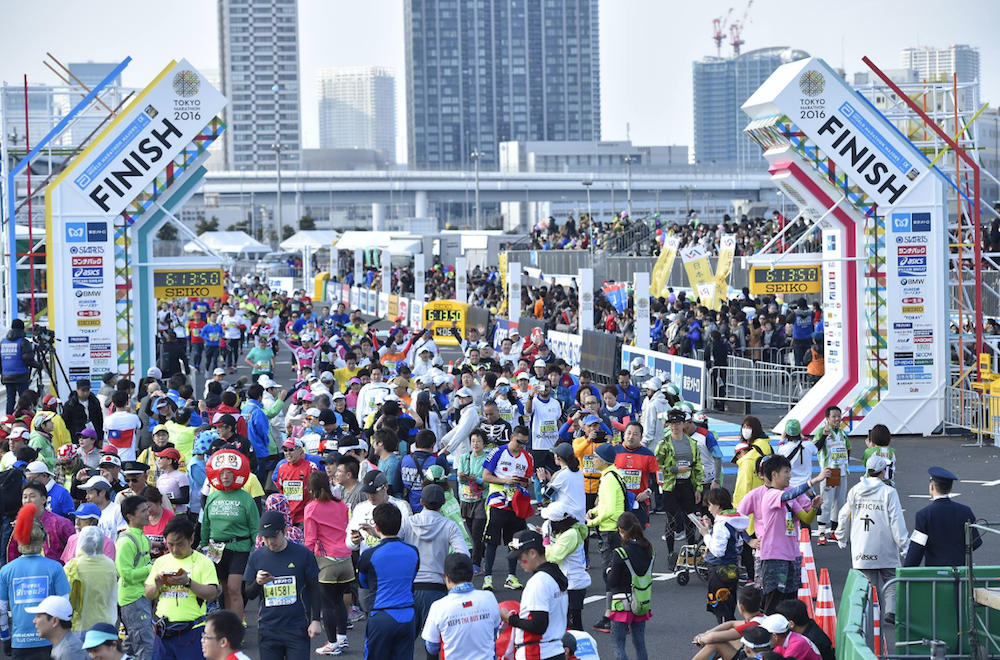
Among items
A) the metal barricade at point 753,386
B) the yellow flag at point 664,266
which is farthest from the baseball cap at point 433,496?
the yellow flag at point 664,266

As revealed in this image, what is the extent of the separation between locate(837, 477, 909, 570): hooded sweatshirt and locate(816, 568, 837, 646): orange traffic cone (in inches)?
49.3

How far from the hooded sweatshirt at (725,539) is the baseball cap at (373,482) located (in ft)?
8.15

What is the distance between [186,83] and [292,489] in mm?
12170

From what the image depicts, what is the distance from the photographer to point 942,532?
9820 mm

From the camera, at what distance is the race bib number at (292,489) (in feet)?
35.7

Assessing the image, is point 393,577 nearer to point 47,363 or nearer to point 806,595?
point 806,595

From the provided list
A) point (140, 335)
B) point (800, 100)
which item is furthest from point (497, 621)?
point (140, 335)

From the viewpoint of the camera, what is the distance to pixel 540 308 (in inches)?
1350

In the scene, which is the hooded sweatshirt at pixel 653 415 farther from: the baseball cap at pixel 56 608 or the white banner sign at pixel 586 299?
the white banner sign at pixel 586 299

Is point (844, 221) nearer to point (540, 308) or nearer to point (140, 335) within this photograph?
point (140, 335)

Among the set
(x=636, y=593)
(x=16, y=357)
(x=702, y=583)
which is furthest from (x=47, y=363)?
(x=636, y=593)

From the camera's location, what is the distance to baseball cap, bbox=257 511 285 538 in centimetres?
814

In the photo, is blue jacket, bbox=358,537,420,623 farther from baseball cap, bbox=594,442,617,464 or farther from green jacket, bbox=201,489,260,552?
baseball cap, bbox=594,442,617,464

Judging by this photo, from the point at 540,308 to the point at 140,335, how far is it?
14428 millimetres
